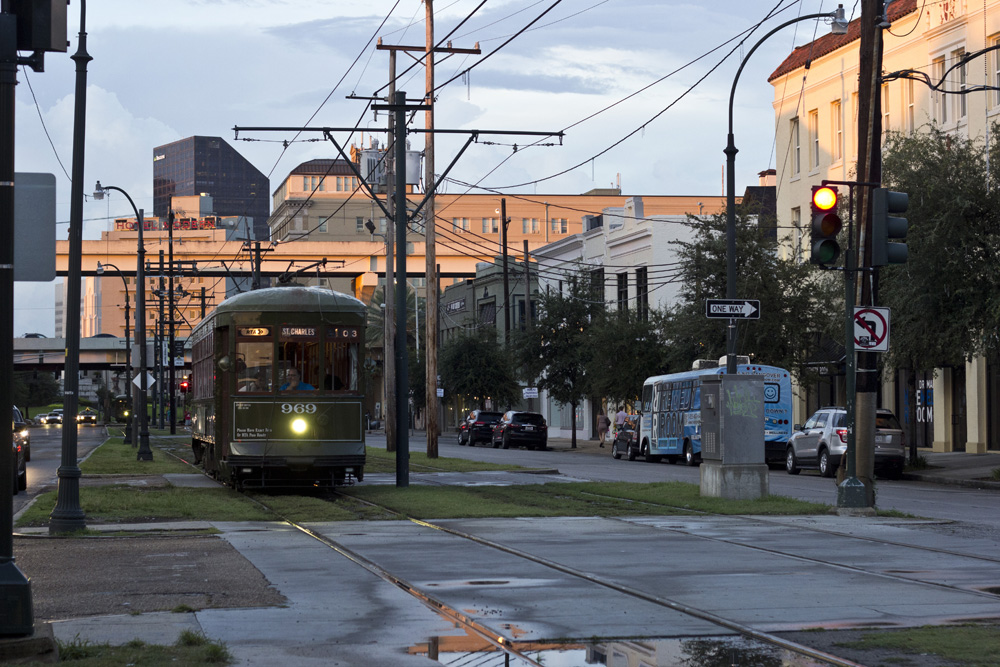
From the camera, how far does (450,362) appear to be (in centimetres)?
7269

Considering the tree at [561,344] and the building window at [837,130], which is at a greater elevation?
the building window at [837,130]

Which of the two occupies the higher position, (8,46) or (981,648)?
(8,46)

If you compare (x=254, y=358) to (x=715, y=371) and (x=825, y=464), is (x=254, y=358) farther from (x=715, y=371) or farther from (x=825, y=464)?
(x=715, y=371)

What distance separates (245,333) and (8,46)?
14.7 meters

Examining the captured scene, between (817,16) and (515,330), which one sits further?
(515,330)

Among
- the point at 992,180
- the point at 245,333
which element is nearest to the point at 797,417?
the point at 992,180

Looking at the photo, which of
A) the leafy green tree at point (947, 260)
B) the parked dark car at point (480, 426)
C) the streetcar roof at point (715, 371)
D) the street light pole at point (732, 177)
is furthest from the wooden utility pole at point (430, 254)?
the parked dark car at point (480, 426)

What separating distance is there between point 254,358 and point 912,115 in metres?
28.2

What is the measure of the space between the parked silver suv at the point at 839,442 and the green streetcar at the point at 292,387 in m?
13.7

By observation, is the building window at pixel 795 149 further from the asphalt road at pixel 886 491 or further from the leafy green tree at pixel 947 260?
the leafy green tree at pixel 947 260

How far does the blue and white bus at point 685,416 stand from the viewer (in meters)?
38.3

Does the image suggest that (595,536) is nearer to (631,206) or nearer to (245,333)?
(245,333)

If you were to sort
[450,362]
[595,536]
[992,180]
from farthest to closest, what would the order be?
1. [450,362]
2. [992,180]
3. [595,536]

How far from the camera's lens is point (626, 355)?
5194cm
